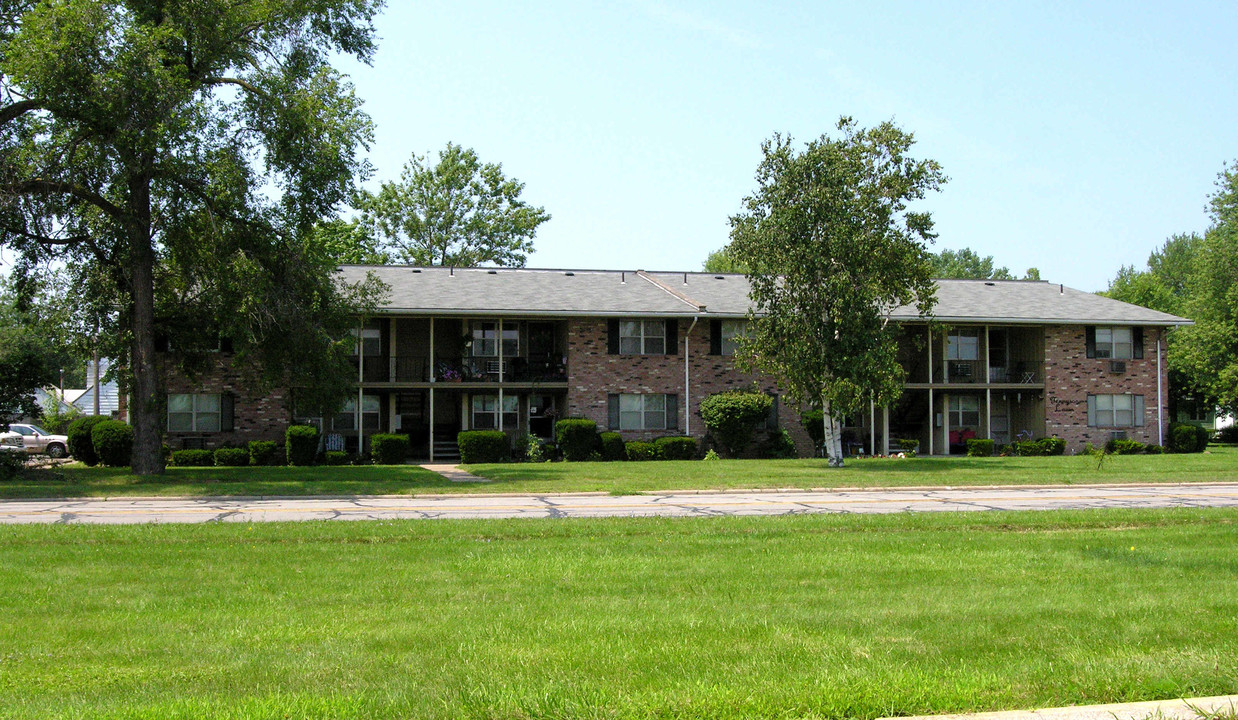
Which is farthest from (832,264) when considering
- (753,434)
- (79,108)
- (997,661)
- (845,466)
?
(997,661)

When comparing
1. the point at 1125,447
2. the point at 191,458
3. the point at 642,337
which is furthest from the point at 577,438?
Answer: the point at 1125,447

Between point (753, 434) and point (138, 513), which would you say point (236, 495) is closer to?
point (138, 513)

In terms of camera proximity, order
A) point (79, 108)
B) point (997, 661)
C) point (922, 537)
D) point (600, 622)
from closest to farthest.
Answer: point (997, 661), point (600, 622), point (922, 537), point (79, 108)

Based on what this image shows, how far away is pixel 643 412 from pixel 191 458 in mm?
14630

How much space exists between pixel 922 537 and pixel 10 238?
78.0 ft

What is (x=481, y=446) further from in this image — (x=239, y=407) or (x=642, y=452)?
(x=239, y=407)

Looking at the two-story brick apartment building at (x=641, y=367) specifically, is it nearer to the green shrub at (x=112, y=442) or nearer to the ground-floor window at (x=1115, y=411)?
the ground-floor window at (x=1115, y=411)

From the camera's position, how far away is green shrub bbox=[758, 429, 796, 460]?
3550 cm

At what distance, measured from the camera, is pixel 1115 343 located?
39688 mm

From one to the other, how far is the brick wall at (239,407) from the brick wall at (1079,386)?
2758 cm

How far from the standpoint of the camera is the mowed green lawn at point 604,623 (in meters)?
5.72

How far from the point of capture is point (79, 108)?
2280 cm

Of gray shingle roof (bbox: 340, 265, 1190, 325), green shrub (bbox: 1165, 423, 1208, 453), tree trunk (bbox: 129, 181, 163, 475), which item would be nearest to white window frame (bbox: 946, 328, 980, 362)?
gray shingle roof (bbox: 340, 265, 1190, 325)

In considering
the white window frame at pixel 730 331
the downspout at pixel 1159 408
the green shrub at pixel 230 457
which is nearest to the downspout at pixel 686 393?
the white window frame at pixel 730 331
